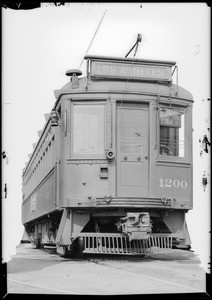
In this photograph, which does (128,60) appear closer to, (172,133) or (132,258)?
(172,133)

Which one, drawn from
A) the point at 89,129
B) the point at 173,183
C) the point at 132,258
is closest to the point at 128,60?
the point at 89,129

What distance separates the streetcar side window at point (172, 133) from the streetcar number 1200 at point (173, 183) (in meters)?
0.48

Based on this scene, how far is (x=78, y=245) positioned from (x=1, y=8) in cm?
587

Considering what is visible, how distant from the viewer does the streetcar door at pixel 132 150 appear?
10.4m

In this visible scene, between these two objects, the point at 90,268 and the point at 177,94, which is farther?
the point at 177,94

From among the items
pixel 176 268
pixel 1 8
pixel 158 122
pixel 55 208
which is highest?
pixel 1 8

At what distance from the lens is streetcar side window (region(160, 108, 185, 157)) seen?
1077cm

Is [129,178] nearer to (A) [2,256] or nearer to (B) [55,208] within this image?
(B) [55,208]

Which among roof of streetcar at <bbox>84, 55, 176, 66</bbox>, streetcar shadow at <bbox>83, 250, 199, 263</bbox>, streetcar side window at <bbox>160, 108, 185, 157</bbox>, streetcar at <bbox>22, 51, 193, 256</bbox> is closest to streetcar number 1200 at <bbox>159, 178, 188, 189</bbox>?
streetcar at <bbox>22, 51, 193, 256</bbox>

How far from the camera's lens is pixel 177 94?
10.9 m

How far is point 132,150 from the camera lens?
10555 millimetres

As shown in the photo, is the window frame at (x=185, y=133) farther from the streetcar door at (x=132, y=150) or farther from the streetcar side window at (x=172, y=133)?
the streetcar door at (x=132, y=150)

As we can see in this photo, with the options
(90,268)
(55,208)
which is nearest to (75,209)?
(55,208)

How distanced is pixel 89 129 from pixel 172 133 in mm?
1542
